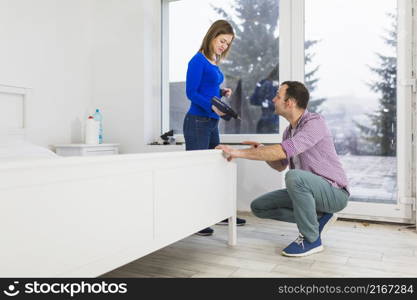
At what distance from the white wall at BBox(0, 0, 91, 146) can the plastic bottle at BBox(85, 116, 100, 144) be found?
0.23 metres

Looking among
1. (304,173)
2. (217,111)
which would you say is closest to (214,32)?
(217,111)

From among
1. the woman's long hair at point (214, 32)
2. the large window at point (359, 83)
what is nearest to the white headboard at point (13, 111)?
the woman's long hair at point (214, 32)

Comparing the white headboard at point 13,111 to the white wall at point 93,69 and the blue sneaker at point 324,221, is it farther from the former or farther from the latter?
the blue sneaker at point 324,221

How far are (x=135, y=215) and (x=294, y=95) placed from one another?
116 centimetres

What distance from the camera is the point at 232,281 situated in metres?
1.66

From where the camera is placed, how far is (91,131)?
10.4 ft

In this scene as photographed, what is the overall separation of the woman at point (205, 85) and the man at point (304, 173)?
33cm

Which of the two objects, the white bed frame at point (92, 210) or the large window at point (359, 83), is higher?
the large window at point (359, 83)

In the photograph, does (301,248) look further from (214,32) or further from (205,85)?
(214,32)

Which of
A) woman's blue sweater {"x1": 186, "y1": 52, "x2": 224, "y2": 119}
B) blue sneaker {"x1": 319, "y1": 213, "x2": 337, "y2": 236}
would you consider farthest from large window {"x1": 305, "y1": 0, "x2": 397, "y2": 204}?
woman's blue sweater {"x1": 186, "y1": 52, "x2": 224, "y2": 119}

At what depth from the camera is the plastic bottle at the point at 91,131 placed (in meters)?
3.17

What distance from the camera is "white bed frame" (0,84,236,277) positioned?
40.1 inches

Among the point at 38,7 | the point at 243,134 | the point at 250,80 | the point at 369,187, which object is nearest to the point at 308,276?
the point at 369,187

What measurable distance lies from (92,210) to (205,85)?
4.52ft
